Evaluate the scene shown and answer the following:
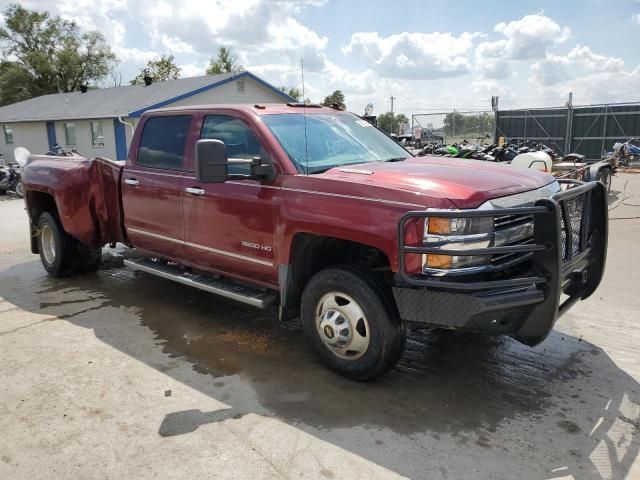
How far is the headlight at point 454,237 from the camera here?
3.22 meters

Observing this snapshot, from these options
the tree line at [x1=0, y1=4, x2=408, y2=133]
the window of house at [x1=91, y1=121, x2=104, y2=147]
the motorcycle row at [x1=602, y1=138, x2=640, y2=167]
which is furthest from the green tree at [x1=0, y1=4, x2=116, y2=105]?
the motorcycle row at [x1=602, y1=138, x2=640, y2=167]

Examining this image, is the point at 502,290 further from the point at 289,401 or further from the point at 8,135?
the point at 8,135

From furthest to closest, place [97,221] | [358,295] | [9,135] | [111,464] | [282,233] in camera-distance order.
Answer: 1. [9,135]
2. [97,221]
3. [282,233]
4. [358,295]
5. [111,464]

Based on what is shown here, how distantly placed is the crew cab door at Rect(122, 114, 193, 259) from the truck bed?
13.4 inches

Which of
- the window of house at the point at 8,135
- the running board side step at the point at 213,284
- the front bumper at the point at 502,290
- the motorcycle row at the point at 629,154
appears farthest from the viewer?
the window of house at the point at 8,135

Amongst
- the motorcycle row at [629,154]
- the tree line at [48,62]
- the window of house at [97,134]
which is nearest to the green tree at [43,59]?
the tree line at [48,62]

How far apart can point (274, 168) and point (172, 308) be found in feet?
7.53

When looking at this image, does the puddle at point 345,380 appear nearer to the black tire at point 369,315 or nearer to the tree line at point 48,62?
the black tire at point 369,315

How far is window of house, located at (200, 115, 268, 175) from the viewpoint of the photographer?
4387 mm

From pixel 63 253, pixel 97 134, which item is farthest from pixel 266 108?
pixel 97 134

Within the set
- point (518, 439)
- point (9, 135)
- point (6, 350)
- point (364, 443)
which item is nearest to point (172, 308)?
point (6, 350)

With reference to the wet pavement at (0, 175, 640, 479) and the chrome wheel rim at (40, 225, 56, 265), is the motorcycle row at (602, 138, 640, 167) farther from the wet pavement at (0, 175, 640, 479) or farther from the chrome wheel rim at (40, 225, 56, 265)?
the chrome wheel rim at (40, 225, 56, 265)

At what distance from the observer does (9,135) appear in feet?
98.7

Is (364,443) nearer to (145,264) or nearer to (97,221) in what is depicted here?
(145,264)
